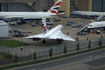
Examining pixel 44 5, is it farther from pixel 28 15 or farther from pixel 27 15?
pixel 27 15

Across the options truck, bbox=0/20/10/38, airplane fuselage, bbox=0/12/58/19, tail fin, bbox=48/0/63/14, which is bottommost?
truck, bbox=0/20/10/38

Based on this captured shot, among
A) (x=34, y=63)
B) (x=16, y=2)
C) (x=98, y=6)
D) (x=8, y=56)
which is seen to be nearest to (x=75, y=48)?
(x=34, y=63)

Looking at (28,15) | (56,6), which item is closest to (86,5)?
(56,6)

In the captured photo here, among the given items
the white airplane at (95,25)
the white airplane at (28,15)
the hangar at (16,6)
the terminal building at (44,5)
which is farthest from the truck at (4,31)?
the hangar at (16,6)

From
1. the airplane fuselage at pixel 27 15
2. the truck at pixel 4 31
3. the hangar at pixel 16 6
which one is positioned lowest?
the truck at pixel 4 31

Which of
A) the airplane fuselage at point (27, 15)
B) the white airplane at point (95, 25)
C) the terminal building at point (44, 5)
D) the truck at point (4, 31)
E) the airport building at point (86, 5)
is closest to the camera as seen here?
the truck at point (4, 31)

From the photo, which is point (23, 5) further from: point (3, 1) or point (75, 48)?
point (75, 48)

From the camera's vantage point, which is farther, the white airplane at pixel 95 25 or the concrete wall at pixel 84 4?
the concrete wall at pixel 84 4

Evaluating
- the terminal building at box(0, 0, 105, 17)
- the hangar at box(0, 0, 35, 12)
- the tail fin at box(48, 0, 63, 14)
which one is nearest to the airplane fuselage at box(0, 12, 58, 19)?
the tail fin at box(48, 0, 63, 14)

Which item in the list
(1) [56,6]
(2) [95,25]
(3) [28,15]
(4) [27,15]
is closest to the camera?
(2) [95,25]

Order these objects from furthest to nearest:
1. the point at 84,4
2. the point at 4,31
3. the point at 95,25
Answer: the point at 84,4, the point at 95,25, the point at 4,31

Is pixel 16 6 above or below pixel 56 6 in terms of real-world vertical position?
above

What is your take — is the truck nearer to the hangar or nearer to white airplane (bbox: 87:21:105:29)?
white airplane (bbox: 87:21:105:29)

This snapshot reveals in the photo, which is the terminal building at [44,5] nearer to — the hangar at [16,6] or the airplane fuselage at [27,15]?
the hangar at [16,6]
